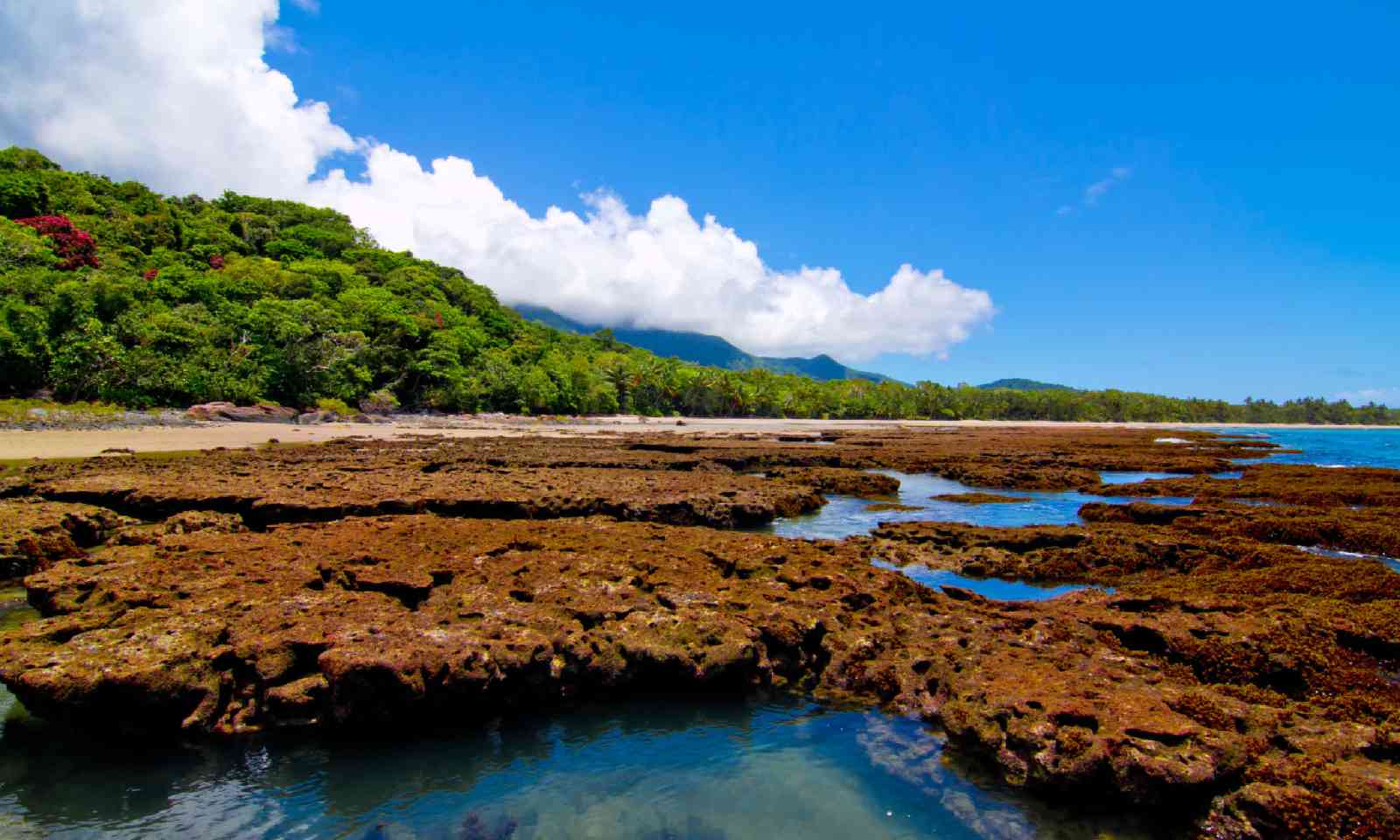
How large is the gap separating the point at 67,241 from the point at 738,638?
95808mm

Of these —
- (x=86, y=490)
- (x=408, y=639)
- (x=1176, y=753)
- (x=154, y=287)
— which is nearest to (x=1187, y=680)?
(x=1176, y=753)

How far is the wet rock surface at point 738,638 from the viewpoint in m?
5.48

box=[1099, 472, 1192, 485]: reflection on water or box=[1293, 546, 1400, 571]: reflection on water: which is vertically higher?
box=[1293, 546, 1400, 571]: reflection on water

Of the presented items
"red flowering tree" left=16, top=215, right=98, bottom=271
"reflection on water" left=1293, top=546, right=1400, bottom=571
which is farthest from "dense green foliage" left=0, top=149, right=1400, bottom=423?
"reflection on water" left=1293, top=546, right=1400, bottom=571

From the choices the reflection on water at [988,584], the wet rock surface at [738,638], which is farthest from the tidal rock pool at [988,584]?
the wet rock surface at [738,638]

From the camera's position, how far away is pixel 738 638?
771 cm

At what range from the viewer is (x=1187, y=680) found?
7.07 meters

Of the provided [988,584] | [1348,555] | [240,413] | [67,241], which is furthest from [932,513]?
[67,241]

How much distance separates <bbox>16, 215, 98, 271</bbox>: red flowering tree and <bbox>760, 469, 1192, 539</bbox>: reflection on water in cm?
8553

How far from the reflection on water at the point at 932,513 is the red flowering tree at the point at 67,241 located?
281 feet

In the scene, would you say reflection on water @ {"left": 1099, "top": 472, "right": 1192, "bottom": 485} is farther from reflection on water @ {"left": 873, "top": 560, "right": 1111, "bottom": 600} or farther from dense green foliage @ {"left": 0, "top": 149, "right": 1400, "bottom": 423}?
dense green foliage @ {"left": 0, "top": 149, "right": 1400, "bottom": 423}

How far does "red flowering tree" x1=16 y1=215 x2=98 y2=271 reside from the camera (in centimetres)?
6744

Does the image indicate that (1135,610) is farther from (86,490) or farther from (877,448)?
(877,448)

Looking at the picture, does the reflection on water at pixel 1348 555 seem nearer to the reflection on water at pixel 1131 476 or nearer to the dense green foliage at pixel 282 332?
the reflection on water at pixel 1131 476
